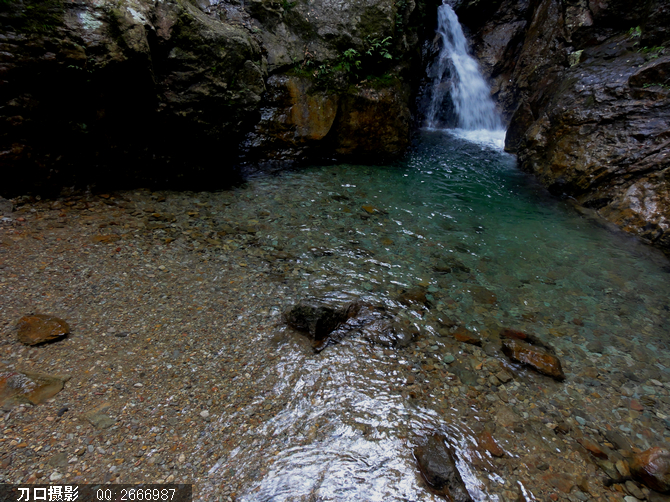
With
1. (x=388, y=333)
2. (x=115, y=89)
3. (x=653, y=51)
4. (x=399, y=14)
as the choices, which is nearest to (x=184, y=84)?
(x=115, y=89)

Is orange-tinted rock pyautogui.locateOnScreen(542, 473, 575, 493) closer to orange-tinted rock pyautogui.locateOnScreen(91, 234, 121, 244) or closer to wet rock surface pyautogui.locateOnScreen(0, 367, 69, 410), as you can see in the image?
wet rock surface pyautogui.locateOnScreen(0, 367, 69, 410)

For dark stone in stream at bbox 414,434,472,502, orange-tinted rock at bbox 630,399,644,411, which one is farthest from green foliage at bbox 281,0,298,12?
orange-tinted rock at bbox 630,399,644,411

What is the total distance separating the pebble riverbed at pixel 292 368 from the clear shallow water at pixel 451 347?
18 mm

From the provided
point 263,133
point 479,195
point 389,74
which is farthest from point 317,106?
point 479,195

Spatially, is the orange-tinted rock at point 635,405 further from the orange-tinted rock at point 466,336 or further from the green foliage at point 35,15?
the green foliage at point 35,15

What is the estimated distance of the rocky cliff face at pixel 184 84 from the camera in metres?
3.94

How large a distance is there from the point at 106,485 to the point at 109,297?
184 centimetres

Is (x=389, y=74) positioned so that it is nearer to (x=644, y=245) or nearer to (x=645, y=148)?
(x=645, y=148)

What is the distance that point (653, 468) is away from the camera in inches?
90.0

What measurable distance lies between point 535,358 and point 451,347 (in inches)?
31.0

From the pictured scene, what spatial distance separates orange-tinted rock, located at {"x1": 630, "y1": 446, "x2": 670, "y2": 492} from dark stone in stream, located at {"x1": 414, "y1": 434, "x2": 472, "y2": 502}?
4.24 feet

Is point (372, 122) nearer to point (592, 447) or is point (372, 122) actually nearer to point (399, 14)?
point (399, 14)

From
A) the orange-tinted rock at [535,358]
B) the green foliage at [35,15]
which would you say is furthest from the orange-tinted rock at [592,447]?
the green foliage at [35,15]

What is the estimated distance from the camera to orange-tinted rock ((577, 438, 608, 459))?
2439 mm
